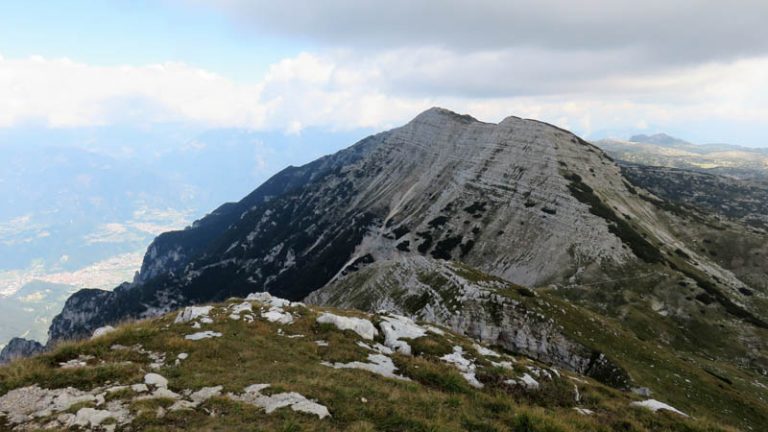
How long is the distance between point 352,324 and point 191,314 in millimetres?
10076

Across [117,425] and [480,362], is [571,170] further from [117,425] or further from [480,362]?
[117,425]

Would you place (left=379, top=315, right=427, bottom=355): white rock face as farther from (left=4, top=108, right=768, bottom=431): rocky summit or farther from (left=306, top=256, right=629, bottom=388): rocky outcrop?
Answer: (left=306, top=256, right=629, bottom=388): rocky outcrop

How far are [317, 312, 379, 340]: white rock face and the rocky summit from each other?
121 mm

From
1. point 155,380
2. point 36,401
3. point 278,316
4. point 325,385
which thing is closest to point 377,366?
point 325,385

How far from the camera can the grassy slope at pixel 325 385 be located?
13828 mm

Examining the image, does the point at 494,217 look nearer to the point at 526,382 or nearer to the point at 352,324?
the point at 352,324

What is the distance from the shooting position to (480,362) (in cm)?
2272

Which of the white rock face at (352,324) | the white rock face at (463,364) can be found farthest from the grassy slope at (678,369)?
the white rock face at (352,324)

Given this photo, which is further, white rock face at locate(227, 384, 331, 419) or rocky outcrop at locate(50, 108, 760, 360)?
rocky outcrop at locate(50, 108, 760, 360)

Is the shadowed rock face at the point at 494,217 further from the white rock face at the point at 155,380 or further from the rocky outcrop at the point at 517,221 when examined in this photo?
the white rock face at the point at 155,380

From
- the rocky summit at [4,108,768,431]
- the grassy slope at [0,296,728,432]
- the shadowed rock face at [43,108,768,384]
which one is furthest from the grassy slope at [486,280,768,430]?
the grassy slope at [0,296,728,432]

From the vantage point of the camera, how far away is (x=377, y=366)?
20.3 meters

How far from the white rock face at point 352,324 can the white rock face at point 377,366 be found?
364cm

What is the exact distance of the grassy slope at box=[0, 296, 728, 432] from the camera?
13.8 m
